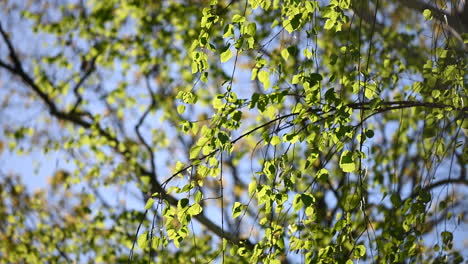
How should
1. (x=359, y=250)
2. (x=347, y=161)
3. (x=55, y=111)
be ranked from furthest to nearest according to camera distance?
(x=55, y=111), (x=359, y=250), (x=347, y=161)

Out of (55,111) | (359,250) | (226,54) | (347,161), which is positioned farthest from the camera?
(55,111)

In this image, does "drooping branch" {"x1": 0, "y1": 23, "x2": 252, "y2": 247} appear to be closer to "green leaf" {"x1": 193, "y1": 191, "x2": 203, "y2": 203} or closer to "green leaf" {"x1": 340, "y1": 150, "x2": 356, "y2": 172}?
"green leaf" {"x1": 193, "y1": 191, "x2": 203, "y2": 203}

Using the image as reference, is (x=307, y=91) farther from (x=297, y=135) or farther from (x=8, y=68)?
(x=8, y=68)

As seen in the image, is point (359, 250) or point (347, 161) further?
point (359, 250)

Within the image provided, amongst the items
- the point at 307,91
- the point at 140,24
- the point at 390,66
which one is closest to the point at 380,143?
the point at 390,66

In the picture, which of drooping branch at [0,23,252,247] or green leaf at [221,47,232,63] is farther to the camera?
drooping branch at [0,23,252,247]

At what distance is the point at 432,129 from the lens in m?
4.57

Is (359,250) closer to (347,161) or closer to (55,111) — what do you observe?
(347,161)

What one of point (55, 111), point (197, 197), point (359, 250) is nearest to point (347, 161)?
point (359, 250)

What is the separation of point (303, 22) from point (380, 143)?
172 inches

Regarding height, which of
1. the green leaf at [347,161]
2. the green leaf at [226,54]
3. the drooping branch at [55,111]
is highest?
the drooping branch at [55,111]

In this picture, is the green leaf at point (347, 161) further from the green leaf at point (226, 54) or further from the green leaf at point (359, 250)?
the green leaf at point (226, 54)

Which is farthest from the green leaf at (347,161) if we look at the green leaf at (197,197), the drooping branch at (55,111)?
the drooping branch at (55,111)

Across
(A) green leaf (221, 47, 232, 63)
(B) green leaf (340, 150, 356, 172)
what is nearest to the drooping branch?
(A) green leaf (221, 47, 232, 63)
